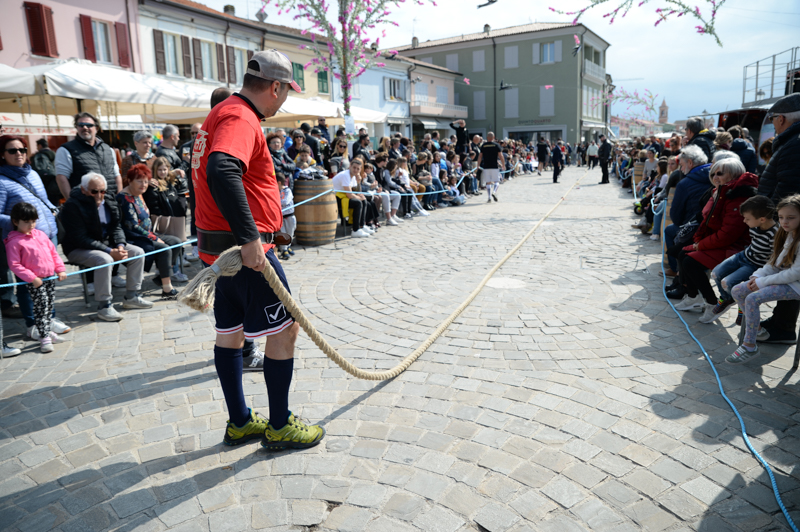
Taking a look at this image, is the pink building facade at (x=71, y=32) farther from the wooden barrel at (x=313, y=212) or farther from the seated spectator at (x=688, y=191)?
the seated spectator at (x=688, y=191)

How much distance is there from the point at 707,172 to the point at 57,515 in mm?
6342

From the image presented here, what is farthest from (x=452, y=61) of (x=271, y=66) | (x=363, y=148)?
(x=271, y=66)

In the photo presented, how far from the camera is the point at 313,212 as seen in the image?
8719mm

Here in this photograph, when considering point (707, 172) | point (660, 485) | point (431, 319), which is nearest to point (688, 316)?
point (707, 172)

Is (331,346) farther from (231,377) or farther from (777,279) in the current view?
(777,279)

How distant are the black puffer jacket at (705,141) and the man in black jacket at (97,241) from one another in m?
7.83

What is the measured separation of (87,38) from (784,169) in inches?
845

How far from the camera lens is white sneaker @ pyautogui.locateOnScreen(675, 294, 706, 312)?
511 centimetres

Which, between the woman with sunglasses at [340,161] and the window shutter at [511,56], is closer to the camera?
the woman with sunglasses at [340,161]

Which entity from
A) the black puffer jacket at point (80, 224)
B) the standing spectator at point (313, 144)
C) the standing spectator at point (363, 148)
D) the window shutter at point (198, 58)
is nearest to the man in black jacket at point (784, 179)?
the black puffer jacket at point (80, 224)

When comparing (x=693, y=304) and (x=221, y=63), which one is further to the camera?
(x=221, y=63)

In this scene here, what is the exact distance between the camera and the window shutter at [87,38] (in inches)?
724

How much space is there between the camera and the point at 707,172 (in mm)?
5703

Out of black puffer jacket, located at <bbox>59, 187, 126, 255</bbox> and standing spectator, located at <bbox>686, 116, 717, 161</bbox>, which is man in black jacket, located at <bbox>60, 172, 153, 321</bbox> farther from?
standing spectator, located at <bbox>686, 116, 717, 161</bbox>
